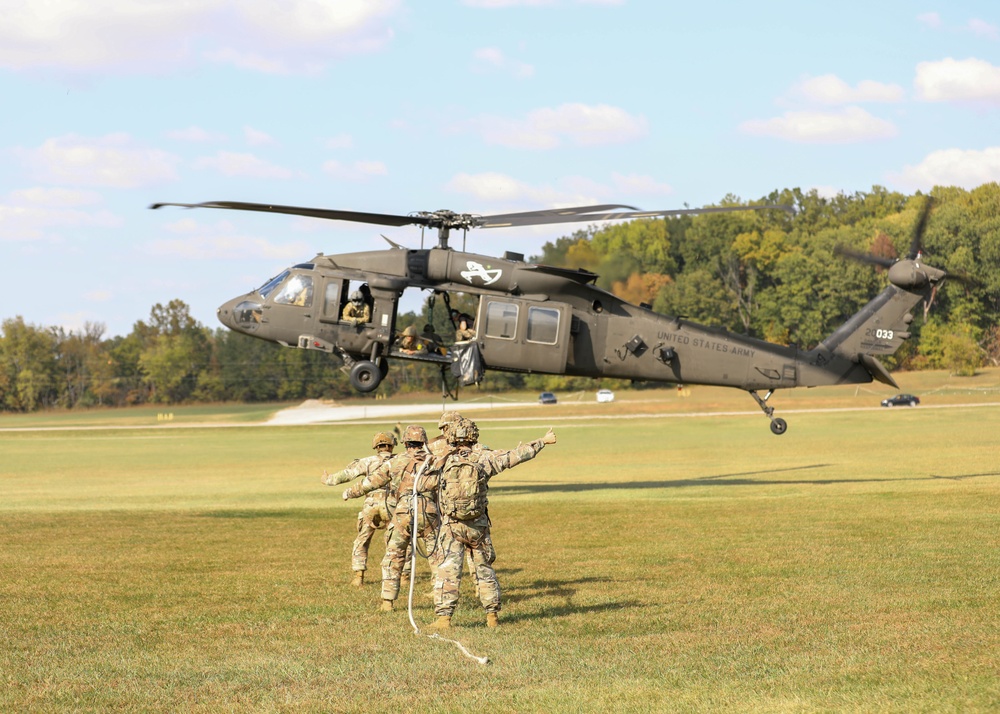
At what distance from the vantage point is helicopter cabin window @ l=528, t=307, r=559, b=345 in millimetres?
26906

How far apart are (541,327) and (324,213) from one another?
246 inches

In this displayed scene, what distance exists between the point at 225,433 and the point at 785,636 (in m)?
64.9

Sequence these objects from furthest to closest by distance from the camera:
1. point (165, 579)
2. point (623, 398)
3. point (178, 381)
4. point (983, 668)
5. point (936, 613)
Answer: point (178, 381) < point (623, 398) < point (165, 579) < point (936, 613) < point (983, 668)

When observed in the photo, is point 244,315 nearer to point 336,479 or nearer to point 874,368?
point 336,479

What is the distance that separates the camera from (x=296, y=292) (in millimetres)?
27453

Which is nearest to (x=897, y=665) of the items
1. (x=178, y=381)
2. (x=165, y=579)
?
(x=165, y=579)

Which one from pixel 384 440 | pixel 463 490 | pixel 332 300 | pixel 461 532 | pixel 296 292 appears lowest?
pixel 461 532

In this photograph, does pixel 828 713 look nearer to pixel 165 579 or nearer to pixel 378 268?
pixel 165 579

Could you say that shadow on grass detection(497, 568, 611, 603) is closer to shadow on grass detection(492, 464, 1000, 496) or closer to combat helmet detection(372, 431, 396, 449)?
combat helmet detection(372, 431, 396, 449)

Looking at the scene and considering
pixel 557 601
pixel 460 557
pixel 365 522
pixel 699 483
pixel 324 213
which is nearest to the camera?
pixel 460 557

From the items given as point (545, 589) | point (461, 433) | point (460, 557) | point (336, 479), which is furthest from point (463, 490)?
point (545, 589)

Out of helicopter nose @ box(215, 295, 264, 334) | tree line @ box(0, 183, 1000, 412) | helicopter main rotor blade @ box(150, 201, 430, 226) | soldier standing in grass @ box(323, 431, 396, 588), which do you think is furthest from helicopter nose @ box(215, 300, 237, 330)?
tree line @ box(0, 183, 1000, 412)

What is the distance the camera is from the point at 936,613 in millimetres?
12234

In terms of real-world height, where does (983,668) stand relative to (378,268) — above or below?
below
